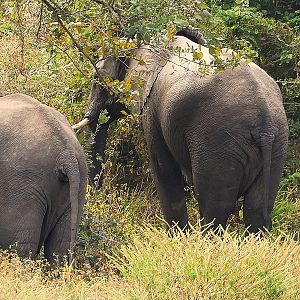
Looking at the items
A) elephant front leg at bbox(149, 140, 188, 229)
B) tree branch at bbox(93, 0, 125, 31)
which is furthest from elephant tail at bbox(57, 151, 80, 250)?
elephant front leg at bbox(149, 140, 188, 229)

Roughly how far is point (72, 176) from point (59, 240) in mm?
517

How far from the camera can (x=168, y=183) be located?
9.20 metres

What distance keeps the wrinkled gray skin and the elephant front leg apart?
192 centimetres

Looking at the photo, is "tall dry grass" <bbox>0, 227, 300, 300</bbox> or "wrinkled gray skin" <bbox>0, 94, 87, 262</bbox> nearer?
"tall dry grass" <bbox>0, 227, 300, 300</bbox>

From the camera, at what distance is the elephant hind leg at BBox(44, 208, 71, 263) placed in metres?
7.17

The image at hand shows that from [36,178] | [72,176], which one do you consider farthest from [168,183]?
[36,178]

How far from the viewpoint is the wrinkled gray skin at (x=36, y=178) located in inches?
271

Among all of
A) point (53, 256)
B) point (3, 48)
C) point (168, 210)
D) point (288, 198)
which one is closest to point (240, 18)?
point (288, 198)

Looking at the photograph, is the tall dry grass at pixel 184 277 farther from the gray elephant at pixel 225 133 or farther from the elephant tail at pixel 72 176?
the gray elephant at pixel 225 133

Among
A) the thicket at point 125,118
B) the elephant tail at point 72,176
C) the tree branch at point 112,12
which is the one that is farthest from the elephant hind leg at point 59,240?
the tree branch at point 112,12

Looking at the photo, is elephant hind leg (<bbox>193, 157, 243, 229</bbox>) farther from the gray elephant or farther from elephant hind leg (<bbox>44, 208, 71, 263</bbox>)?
elephant hind leg (<bbox>44, 208, 71, 263</bbox>)

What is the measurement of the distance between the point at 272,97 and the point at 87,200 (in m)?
1.98

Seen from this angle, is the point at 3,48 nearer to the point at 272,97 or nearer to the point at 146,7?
the point at 272,97

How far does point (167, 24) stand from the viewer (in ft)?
20.6
